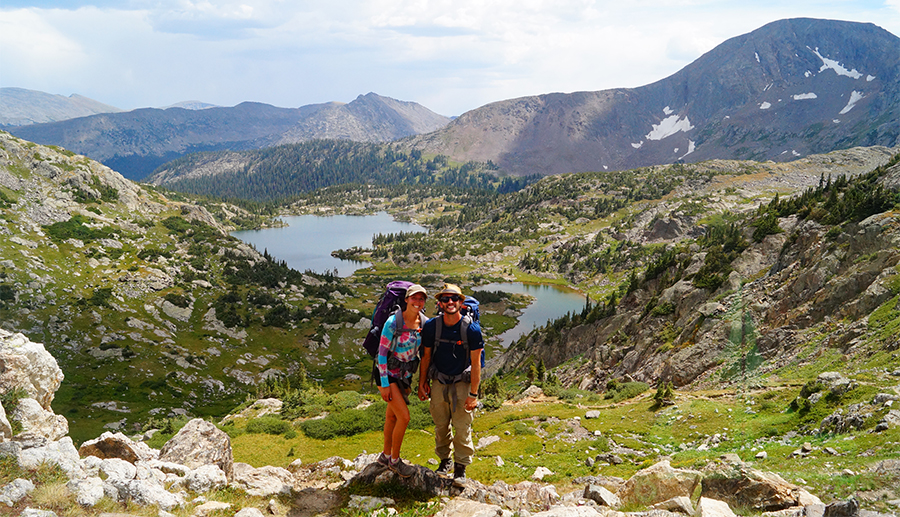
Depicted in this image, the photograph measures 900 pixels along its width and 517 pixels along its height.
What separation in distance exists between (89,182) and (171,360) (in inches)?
3318

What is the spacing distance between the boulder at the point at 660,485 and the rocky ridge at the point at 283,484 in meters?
0.02

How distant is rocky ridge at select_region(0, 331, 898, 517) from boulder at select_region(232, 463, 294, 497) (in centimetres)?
3

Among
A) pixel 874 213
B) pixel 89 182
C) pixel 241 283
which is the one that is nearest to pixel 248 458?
pixel 874 213

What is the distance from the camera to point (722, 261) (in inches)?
1558

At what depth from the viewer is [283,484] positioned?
482 inches

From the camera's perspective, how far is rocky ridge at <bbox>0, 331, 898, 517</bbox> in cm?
827

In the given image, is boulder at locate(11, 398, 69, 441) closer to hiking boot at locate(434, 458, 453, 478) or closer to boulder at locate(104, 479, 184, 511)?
boulder at locate(104, 479, 184, 511)

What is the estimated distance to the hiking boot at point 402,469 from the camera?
11.2 meters

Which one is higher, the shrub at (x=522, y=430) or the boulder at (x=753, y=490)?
the boulder at (x=753, y=490)

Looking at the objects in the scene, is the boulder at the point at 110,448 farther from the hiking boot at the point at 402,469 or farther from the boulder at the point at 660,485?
the boulder at the point at 660,485

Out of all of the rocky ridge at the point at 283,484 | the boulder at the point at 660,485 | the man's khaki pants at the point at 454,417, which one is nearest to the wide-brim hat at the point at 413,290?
the man's khaki pants at the point at 454,417

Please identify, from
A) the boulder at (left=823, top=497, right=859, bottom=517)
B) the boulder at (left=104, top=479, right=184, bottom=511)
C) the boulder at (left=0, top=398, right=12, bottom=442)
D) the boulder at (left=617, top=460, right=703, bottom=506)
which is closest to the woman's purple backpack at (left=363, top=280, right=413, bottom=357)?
the boulder at (left=104, top=479, right=184, bottom=511)

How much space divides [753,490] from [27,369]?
17.5 meters

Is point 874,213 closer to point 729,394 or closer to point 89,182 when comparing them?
point 729,394
